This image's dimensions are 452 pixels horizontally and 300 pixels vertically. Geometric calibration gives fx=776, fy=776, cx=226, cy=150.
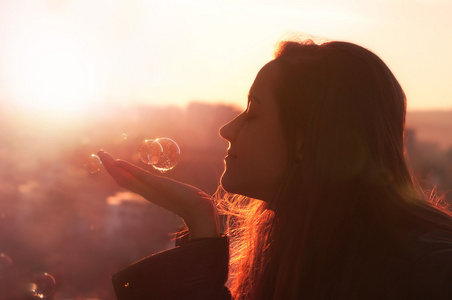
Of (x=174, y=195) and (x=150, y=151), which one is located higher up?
(x=174, y=195)

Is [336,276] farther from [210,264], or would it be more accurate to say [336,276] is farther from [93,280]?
[93,280]

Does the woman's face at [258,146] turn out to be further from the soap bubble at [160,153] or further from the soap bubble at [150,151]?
the soap bubble at [150,151]

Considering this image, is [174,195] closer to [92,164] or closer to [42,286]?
[92,164]

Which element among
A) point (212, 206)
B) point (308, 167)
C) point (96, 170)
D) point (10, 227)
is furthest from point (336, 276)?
point (10, 227)

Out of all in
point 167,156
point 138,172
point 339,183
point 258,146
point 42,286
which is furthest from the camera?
point 42,286

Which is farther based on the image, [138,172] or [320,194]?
[138,172]

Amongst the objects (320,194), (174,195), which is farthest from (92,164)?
(320,194)

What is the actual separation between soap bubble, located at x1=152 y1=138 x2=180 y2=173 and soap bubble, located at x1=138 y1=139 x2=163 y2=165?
0.03m

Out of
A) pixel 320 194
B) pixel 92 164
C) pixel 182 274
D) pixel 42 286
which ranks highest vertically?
pixel 320 194

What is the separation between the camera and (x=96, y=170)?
6.63 m

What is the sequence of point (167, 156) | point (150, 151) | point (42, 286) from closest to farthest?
point (167, 156), point (150, 151), point (42, 286)

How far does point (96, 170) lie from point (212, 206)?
3588 mm

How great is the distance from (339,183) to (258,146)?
0.34m

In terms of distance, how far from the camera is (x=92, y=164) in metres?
6.68
